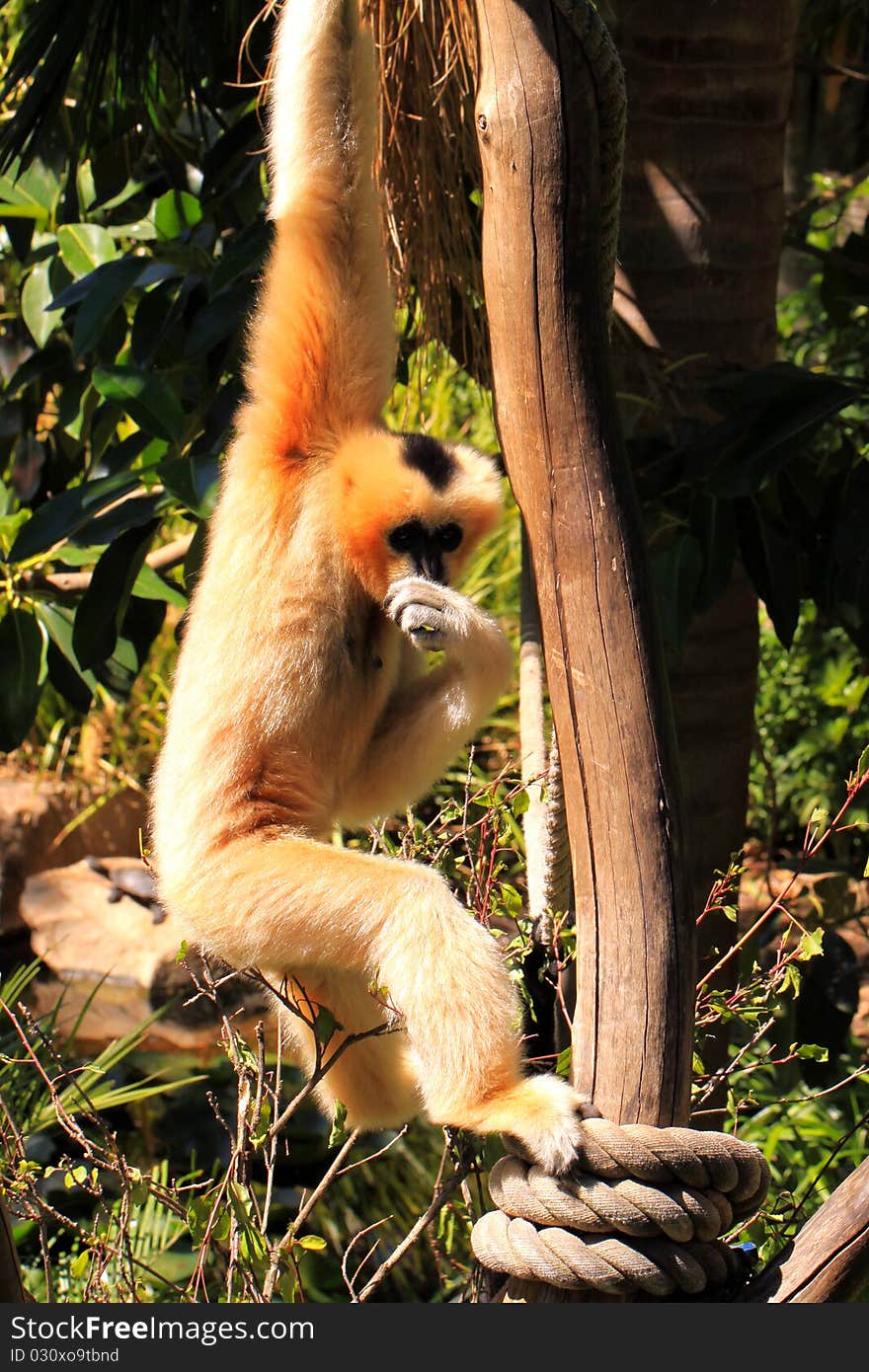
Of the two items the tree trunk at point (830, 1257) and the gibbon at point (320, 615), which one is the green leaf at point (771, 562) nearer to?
the gibbon at point (320, 615)

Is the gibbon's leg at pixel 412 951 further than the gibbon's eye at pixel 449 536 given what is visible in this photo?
No

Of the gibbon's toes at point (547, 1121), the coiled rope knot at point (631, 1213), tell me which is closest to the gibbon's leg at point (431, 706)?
the gibbon's toes at point (547, 1121)

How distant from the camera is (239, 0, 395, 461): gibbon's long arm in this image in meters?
2.41

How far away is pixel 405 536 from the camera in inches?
94.1

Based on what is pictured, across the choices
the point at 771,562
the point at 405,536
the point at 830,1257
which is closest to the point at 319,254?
the point at 405,536

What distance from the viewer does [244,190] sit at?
3.35 meters

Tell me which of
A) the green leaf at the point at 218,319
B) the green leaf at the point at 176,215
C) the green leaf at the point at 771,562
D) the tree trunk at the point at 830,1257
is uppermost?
the green leaf at the point at 176,215

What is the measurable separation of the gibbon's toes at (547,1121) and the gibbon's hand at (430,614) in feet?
2.49

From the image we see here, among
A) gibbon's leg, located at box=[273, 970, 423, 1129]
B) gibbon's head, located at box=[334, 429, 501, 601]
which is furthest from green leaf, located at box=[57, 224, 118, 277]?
gibbon's leg, located at box=[273, 970, 423, 1129]

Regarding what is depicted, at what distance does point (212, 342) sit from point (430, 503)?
816 mm

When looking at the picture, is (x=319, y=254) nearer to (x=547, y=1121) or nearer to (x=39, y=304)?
(x=39, y=304)

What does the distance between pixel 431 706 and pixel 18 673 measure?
1161mm

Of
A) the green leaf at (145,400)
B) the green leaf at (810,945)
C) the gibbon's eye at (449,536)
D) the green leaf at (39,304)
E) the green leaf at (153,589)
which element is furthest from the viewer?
the green leaf at (39,304)

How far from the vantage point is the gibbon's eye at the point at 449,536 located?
8.04 ft
